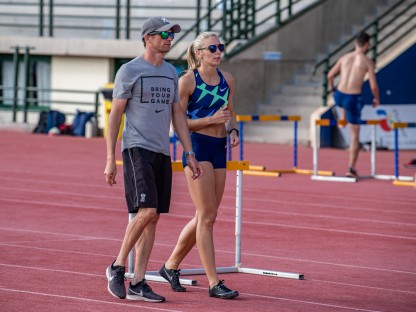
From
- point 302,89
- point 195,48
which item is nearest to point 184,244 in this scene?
point 195,48

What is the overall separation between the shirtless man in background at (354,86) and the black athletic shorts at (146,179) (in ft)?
38.0

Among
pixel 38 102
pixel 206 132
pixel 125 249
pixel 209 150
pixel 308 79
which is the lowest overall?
pixel 125 249

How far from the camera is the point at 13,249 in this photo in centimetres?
1166

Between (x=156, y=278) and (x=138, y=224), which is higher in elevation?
(x=138, y=224)

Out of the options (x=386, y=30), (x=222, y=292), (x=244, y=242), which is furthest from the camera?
(x=386, y=30)

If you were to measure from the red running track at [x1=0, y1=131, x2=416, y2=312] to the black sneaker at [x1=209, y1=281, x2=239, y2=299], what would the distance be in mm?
55

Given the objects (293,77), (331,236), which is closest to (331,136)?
(293,77)

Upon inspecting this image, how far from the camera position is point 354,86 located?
21.0 metres

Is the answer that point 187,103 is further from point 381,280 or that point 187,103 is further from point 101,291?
point 381,280

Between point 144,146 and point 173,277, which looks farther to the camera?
point 173,277

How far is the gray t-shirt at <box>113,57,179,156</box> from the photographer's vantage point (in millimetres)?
9023

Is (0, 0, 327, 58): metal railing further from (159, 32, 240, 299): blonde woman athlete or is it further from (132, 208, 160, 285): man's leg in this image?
(132, 208, 160, 285): man's leg

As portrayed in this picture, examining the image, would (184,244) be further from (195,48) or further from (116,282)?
(195,48)

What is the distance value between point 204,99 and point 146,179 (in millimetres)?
950
